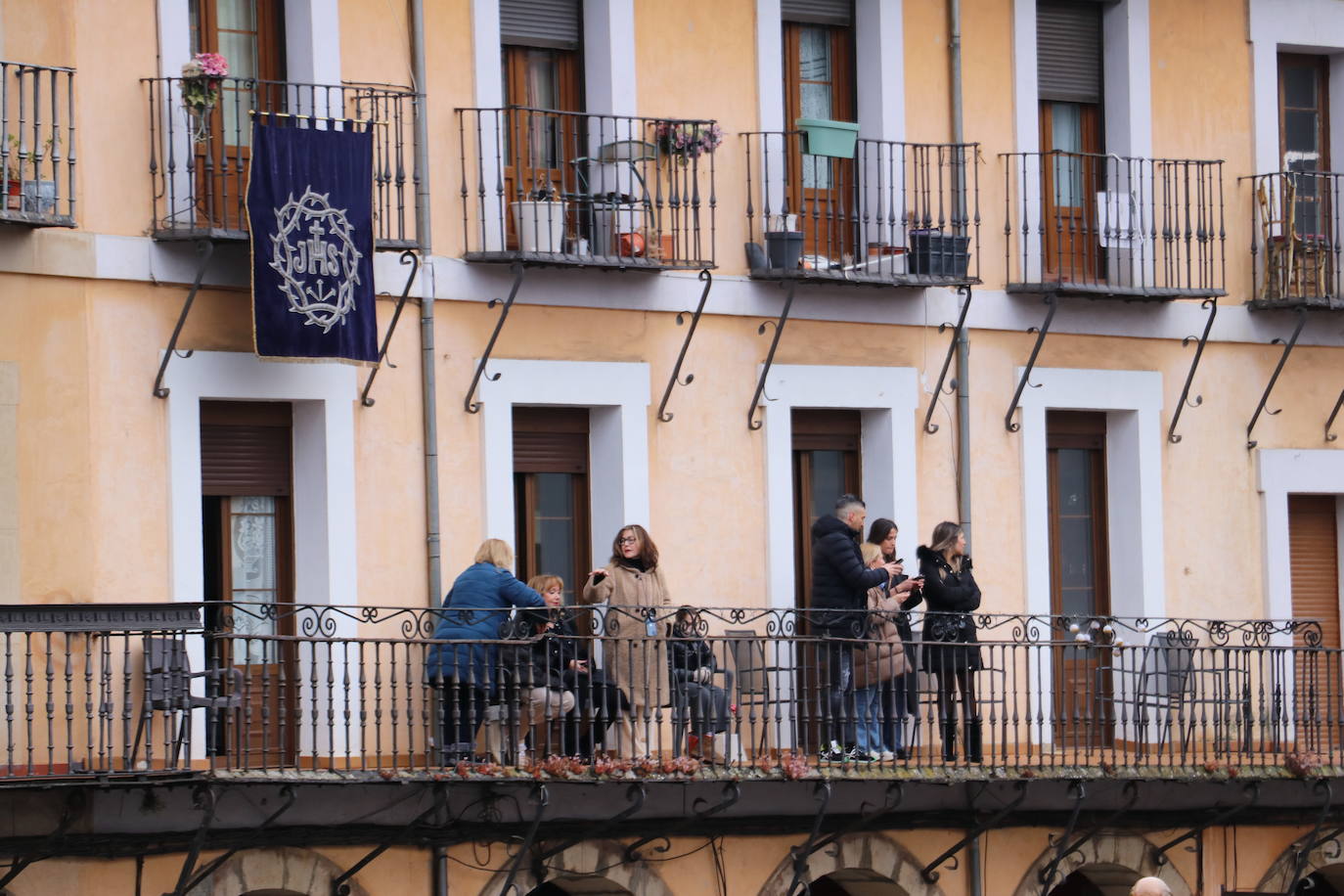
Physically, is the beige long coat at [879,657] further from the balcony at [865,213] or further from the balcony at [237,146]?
the balcony at [237,146]

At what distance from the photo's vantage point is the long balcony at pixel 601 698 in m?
18.9

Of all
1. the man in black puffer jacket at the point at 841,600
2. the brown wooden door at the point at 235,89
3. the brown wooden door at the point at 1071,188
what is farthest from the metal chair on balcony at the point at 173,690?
the brown wooden door at the point at 1071,188

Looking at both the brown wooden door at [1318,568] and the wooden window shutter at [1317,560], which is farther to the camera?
the wooden window shutter at [1317,560]

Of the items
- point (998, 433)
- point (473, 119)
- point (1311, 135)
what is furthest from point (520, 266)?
point (1311, 135)

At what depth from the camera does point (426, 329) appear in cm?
A: 2114

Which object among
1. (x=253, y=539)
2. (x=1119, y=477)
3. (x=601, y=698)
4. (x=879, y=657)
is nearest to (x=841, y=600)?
(x=879, y=657)

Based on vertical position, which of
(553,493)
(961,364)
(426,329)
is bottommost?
(553,493)

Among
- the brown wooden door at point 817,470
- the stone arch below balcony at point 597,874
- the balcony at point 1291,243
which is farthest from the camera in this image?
the balcony at point 1291,243

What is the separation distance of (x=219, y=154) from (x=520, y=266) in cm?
225

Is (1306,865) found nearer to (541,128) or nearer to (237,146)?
(541,128)

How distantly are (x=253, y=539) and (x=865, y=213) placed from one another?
5.50 m

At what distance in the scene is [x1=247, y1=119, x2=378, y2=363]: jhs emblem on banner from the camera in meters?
19.8

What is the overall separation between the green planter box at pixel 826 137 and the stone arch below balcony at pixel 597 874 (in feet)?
17.8

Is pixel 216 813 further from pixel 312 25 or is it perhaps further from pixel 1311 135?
pixel 1311 135
